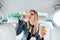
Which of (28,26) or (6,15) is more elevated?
Answer: (6,15)

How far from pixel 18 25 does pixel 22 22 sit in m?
0.05

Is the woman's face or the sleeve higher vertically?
the woman's face

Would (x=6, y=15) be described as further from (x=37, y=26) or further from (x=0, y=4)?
(x=37, y=26)

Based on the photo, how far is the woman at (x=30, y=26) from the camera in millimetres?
1305

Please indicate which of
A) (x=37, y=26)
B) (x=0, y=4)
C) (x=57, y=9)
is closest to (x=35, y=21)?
(x=37, y=26)

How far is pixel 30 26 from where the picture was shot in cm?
132

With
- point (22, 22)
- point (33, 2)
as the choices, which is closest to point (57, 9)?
point (33, 2)

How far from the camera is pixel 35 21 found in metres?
1.33

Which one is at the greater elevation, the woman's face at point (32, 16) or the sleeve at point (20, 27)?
the woman's face at point (32, 16)

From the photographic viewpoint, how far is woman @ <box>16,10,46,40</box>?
1305 millimetres

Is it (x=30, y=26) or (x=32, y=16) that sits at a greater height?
(x=32, y=16)

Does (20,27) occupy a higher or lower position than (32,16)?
lower

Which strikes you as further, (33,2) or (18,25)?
(33,2)

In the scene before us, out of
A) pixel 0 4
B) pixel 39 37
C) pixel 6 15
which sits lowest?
pixel 39 37
